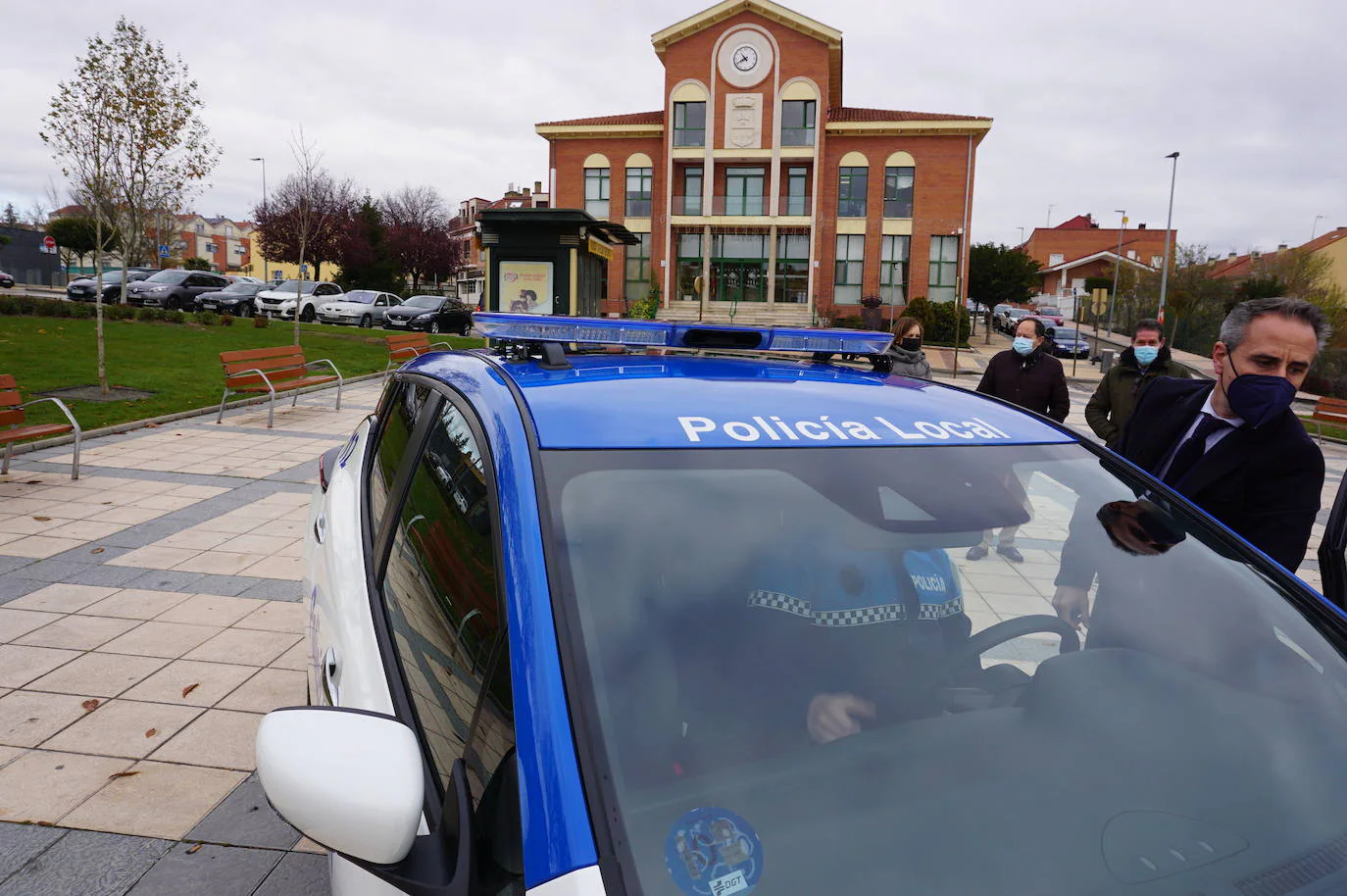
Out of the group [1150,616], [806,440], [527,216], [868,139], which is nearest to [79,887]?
[806,440]

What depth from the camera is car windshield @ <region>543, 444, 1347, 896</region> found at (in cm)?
125

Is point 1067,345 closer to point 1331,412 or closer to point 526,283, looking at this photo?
point 526,283

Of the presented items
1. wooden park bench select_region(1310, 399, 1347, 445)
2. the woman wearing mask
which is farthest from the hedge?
wooden park bench select_region(1310, 399, 1347, 445)

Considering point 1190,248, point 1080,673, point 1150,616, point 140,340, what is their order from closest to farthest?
point 1080,673
point 1150,616
point 140,340
point 1190,248

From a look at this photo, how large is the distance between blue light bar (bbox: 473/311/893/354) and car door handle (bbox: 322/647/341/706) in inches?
33.6

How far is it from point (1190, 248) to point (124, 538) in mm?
55988

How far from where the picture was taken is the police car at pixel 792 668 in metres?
1.25

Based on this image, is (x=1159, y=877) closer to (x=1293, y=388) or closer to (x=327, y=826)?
(x=327, y=826)

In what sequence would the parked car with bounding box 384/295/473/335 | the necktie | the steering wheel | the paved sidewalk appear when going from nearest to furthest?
1. the steering wheel
2. the paved sidewalk
3. the necktie
4. the parked car with bounding box 384/295/473/335

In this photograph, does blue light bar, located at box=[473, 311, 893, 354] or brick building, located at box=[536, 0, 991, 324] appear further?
brick building, located at box=[536, 0, 991, 324]

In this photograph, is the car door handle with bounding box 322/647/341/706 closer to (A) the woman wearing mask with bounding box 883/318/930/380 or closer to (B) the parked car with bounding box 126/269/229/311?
(A) the woman wearing mask with bounding box 883/318/930/380

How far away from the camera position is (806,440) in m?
1.85

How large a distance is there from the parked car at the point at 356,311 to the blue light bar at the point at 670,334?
32.9m

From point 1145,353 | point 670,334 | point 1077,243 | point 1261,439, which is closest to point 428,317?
point 1145,353
